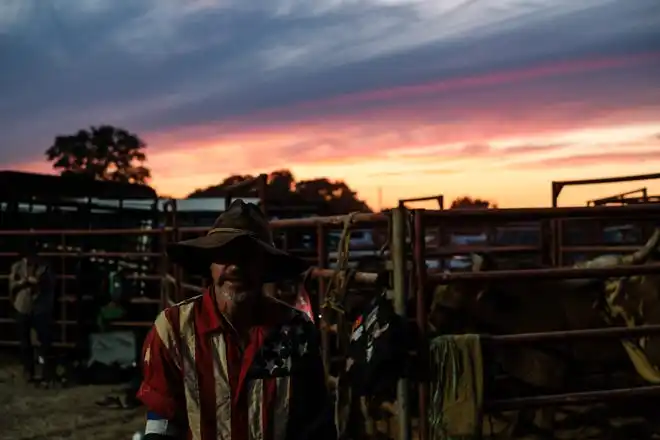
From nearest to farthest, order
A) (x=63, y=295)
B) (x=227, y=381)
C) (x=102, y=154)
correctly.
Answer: (x=227, y=381) → (x=63, y=295) → (x=102, y=154)

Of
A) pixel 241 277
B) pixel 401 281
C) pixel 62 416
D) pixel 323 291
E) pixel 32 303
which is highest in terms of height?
pixel 241 277

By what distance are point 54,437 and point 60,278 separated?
412cm

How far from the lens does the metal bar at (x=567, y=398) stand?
13.3 ft

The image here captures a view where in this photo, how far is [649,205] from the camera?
4250mm

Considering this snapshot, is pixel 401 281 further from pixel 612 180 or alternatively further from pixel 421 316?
pixel 612 180

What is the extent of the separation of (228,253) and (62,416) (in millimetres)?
6239

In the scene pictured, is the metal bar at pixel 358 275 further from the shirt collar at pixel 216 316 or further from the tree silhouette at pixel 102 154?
the tree silhouette at pixel 102 154

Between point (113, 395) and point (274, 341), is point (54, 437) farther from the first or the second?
point (274, 341)

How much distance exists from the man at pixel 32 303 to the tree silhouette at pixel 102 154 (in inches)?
1104

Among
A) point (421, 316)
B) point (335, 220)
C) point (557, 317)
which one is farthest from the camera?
point (557, 317)

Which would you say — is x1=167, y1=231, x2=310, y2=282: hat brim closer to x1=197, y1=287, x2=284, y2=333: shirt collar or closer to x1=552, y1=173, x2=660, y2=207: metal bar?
x1=197, y1=287, x2=284, y2=333: shirt collar

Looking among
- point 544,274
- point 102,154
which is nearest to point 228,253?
point 544,274

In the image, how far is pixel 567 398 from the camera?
4188mm

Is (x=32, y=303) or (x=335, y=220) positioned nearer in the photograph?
(x=335, y=220)
